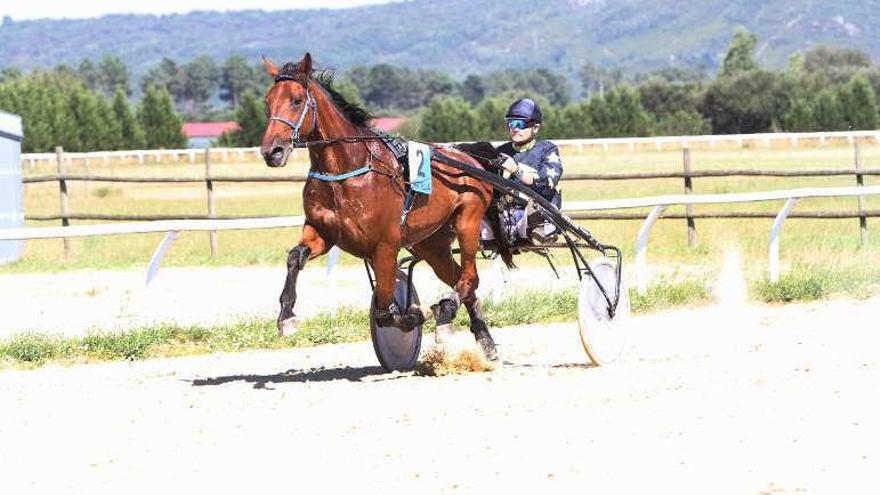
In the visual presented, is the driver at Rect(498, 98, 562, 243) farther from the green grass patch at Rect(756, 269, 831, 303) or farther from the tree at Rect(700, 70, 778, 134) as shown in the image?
the tree at Rect(700, 70, 778, 134)

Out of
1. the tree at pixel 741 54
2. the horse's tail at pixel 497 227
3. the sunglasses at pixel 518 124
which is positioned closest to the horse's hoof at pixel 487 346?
the horse's tail at pixel 497 227

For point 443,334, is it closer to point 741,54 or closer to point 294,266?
point 294,266

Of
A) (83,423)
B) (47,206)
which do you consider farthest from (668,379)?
(47,206)

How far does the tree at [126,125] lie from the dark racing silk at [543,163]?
6092cm

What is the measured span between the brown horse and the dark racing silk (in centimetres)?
82

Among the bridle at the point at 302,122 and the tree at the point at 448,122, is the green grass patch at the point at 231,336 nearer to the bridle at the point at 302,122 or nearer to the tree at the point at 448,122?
the bridle at the point at 302,122

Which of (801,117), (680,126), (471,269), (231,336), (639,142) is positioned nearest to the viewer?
(471,269)

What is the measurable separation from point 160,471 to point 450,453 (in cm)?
121

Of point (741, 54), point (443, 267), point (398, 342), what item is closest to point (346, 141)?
point (443, 267)

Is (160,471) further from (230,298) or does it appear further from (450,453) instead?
(230,298)

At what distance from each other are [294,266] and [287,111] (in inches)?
31.9

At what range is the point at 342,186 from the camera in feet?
28.1

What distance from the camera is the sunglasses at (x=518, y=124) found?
32.4ft

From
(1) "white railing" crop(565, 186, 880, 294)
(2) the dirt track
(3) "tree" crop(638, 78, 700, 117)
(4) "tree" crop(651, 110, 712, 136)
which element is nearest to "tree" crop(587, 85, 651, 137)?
(4) "tree" crop(651, 110, 712, 136)
